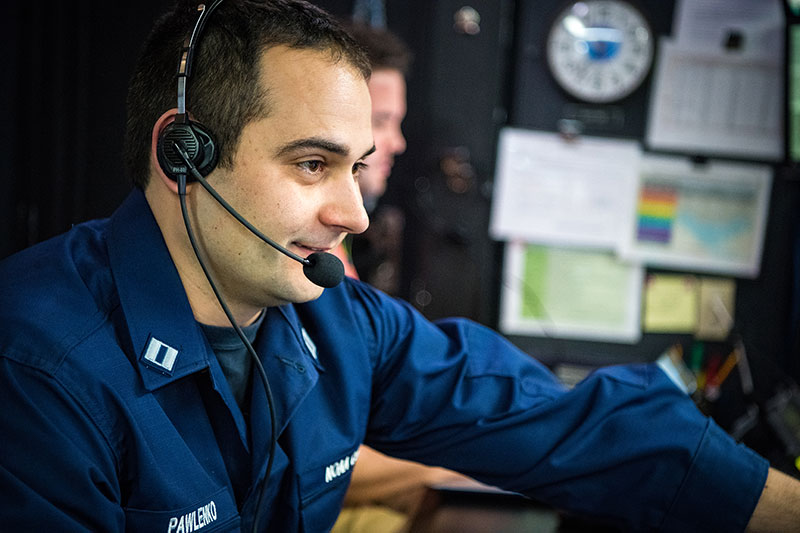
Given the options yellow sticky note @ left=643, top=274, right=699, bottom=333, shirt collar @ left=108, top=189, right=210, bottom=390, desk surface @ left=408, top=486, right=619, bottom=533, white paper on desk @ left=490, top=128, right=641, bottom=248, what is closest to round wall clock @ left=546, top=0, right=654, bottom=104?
white paper on desk @ left=490, top=128, right=641, bottom=248

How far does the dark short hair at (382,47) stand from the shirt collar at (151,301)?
1221 mm

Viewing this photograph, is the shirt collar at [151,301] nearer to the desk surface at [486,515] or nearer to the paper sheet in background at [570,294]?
the desk surface at [486,515]

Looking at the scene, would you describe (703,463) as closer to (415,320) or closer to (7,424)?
(415,320)

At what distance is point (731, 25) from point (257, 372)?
180 centimetres

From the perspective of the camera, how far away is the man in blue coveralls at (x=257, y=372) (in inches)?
30.4

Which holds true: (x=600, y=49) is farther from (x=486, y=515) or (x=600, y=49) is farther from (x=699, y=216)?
(x=486, y=515)

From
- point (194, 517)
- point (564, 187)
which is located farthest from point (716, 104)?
point (194, 517)

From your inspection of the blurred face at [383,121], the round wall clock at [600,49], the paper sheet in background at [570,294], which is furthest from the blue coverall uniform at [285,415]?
the round wall clock at [600,49]

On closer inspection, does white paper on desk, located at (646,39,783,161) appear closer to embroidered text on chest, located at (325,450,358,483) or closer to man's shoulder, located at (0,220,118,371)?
embroidered text on chest, located at (325,450,358,483)

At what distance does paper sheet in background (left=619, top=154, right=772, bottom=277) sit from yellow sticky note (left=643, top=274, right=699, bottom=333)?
0.05m

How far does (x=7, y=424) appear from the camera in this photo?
708 mm

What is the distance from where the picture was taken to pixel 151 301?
0.88 meters

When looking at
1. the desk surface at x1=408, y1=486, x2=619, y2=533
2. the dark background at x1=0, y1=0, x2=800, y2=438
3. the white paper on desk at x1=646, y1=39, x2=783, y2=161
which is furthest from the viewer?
the white paper on desk at x1=646, y1=39, x2=783, y2=161

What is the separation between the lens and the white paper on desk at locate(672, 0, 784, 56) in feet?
6.82
